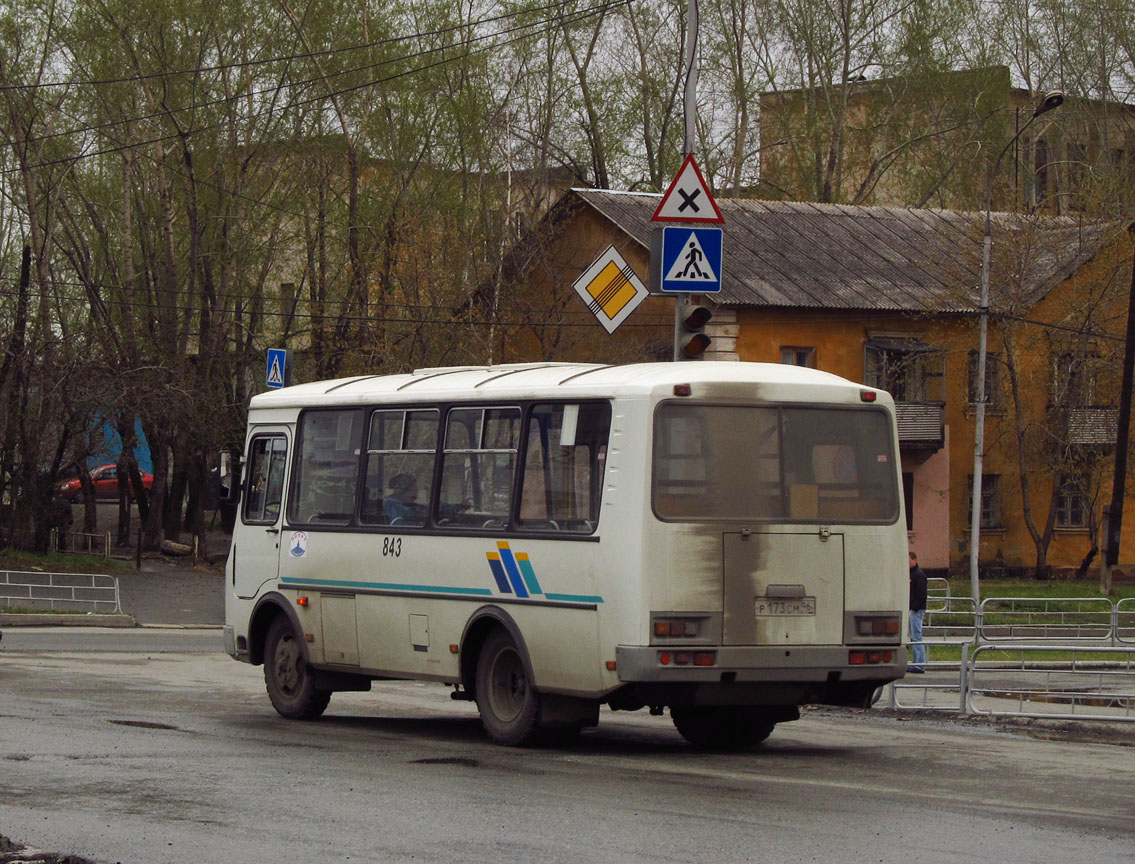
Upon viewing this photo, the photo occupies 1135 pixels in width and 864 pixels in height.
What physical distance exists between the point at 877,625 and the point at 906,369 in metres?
35.2

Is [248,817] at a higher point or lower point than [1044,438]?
lower

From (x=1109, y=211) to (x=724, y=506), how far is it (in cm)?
3833

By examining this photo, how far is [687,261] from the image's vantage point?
50.8 feet

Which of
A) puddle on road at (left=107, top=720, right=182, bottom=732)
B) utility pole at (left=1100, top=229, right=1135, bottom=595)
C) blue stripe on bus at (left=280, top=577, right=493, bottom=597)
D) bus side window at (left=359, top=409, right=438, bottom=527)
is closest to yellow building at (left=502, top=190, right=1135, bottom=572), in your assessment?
utility pole at (left=1100, top=229, right=1135, bottom=595)

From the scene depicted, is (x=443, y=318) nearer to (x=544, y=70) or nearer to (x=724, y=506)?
(x=544, y=70)

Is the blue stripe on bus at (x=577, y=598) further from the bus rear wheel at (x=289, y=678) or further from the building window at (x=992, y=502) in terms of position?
the building window at (x=992, y=502)

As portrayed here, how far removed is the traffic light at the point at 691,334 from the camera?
15336 millimetres

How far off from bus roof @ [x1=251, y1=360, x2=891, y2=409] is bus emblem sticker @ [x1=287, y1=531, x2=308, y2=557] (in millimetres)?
1359

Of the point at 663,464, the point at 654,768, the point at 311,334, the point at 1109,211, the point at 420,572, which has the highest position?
the point at 1109,211

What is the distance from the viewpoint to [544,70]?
1795 inches

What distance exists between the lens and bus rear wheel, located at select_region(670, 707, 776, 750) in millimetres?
13273

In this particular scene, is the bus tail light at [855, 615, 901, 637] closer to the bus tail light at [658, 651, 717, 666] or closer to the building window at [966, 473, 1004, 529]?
the bus tail light at [658, 651, 717, 666]

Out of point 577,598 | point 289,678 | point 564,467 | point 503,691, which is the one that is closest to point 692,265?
point 564,467

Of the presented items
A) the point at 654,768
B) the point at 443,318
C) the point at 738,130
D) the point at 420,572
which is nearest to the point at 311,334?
the point at 443,318
